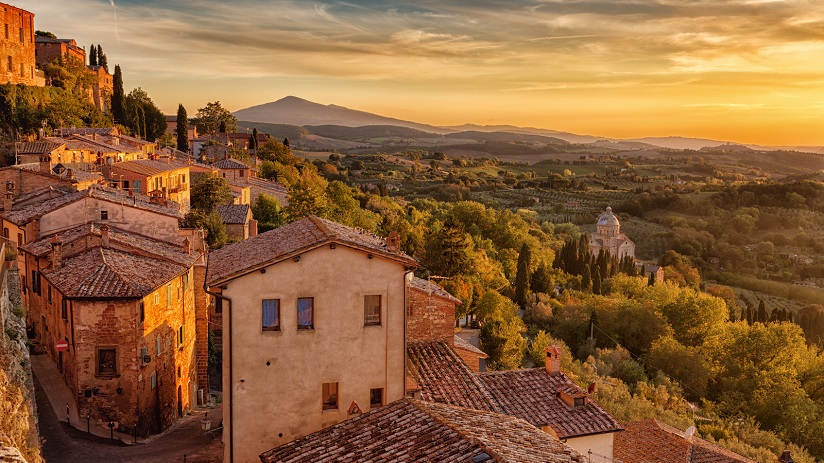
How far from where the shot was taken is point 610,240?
364 ft

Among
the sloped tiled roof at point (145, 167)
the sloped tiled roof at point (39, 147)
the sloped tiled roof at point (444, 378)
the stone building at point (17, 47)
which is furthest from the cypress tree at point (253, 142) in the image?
the sloped tiled roof at point (444, 378)

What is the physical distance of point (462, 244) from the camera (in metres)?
50.2

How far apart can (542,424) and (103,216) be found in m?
20.1

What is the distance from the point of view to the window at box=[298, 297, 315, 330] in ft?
49.2

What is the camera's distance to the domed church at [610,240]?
360 ft

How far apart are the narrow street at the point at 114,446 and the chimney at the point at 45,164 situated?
16.4m

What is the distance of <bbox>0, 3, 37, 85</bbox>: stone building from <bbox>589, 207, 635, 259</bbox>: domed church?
8088 centimetres

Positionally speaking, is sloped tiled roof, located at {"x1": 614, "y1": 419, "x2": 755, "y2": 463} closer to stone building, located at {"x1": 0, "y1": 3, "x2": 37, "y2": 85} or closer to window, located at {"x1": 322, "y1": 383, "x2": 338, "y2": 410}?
window, located at {"x1": 322, "y1": 383, "x2": 338, "y2": 410}

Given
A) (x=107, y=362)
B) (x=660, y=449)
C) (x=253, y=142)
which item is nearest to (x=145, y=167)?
(x=107, y=362)

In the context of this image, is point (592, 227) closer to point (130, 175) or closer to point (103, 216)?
point (130, 175)

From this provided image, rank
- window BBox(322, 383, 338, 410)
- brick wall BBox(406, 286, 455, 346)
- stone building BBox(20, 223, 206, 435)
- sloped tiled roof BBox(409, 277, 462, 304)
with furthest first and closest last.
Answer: stone building BBox(20, 223, 206, 435), sloped tiled roof BBox(409, 277, 462, 304), brick wall BBox(406, 286, 455, 346), window BBox(322, 383, 338, 410)

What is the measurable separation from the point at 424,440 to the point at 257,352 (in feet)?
15.1

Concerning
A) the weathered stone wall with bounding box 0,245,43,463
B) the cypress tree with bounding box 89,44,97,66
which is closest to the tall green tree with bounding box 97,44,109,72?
the cypress tree with bounding box 89,44,97,66

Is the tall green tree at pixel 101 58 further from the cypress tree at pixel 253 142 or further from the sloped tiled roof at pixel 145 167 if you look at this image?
the sloped tiled roof at pixel 145 167
